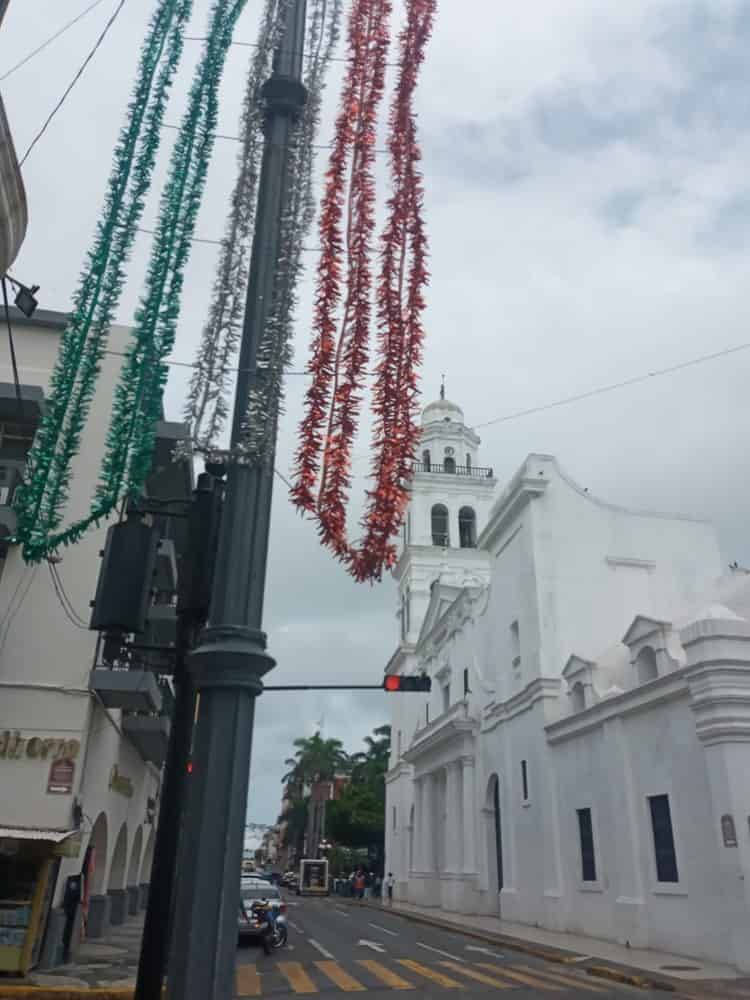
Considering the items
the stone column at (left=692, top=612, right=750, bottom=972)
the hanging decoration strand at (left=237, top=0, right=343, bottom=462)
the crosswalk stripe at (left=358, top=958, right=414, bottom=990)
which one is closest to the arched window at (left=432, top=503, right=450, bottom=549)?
the stone column at (left=692, top=612, right=750, bottom=972)

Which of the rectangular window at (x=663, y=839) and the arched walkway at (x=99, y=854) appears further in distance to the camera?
the rectangular window at (x=663, y=839)

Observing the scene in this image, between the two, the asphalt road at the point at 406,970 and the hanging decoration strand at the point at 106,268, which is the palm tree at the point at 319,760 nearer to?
the asphalt road at the point at 406,970

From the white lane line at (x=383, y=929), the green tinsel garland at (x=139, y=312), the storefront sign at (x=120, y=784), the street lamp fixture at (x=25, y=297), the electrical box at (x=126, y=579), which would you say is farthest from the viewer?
the white lane line at (x=383, y=929)

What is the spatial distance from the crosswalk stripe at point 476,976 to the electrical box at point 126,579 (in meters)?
12.0

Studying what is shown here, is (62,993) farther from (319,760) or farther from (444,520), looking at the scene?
(319,760)

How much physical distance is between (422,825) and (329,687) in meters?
29.5

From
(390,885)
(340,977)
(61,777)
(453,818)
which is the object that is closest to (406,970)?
(340,977)

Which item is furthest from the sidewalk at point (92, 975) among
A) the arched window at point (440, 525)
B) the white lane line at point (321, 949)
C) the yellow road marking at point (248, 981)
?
the arched window at point (440, 525)

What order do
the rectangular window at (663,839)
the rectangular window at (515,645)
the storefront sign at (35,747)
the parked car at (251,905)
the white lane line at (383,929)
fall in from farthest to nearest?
the rectangular window at (515,645)
the white lane line at (383,929)
the parked car at (251,905)
the rectangular window at (663,839)
the storefront sign at (35,747)

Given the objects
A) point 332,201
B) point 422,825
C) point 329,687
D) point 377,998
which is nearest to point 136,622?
point 332,201

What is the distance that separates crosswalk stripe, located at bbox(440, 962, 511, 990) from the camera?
1346 cm

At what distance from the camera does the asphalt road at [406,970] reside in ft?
42.2

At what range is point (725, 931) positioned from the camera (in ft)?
49.8

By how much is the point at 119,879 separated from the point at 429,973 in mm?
10809
